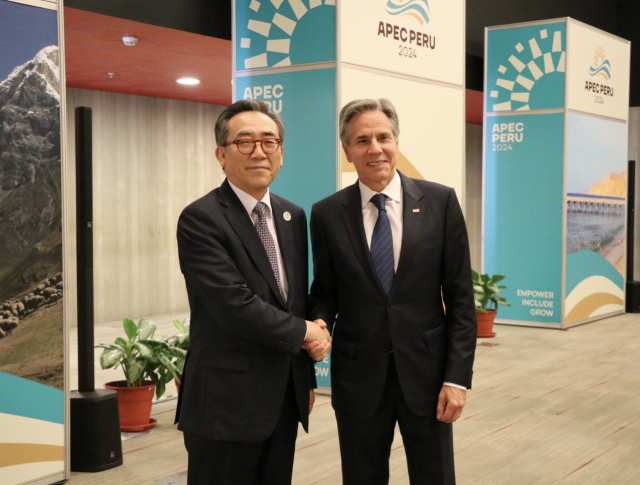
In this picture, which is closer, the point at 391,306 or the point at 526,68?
the point at 391,306

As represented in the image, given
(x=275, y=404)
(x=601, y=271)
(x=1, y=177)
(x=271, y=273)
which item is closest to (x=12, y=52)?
(x=1, y=177)

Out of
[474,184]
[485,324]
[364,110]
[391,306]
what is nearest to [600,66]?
[485,324]

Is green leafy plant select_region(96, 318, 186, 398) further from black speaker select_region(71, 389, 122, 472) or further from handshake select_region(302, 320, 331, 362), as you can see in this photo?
handshake select_region(302, 320, 331, 362)

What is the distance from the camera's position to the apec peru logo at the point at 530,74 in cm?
768

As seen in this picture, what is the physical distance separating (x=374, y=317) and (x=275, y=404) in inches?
14.5

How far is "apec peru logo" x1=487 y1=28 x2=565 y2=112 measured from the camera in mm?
7680

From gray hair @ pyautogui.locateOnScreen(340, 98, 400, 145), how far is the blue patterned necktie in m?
0.24

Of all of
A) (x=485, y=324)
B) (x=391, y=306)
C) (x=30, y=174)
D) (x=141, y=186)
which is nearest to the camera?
(x=391, y=306)

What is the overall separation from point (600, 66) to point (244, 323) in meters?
7.31

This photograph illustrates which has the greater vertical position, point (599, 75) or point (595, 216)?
point (599, 75)

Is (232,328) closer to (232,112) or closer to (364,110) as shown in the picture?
(232,112)

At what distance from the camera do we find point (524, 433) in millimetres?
4344

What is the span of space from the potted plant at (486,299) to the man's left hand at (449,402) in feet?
16.9

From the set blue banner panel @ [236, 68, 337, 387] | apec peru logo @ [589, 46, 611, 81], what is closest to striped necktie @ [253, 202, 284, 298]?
blue banner panel @ [236, 68, 337, 387]
